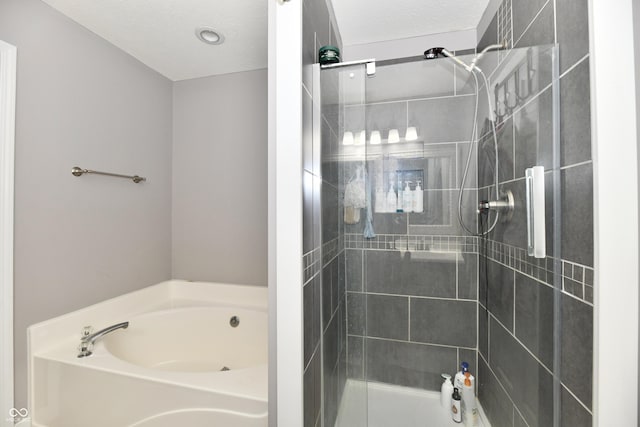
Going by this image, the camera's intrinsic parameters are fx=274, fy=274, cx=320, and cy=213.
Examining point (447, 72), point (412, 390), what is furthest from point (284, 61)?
point (412, 390)

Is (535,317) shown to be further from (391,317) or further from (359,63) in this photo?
(359,63)

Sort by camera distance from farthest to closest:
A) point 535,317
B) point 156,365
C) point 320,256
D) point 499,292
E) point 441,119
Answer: point 156,365
point 441,119
point 499,292
point 320,256
point 535,317

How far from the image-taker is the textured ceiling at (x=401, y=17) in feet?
5.03

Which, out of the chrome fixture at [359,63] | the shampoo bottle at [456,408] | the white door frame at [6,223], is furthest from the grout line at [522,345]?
the white door frame at [6,223]

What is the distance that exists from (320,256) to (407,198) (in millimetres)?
701

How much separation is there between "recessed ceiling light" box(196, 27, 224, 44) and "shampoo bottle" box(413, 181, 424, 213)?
61.1 inches

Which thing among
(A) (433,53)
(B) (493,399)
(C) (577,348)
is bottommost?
(B) (493,399)

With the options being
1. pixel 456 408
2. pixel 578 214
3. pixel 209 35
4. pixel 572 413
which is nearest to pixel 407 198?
pixel 578 214

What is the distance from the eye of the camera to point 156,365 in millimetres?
1836

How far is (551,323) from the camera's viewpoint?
36.4 inches

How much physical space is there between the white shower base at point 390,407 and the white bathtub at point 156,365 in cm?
45

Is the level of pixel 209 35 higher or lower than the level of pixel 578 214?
higher

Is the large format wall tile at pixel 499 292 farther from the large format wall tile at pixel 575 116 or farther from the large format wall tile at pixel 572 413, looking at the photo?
the large format wall tile at pixel 575 116

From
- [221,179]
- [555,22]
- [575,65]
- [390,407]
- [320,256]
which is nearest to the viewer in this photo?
[575,65]
